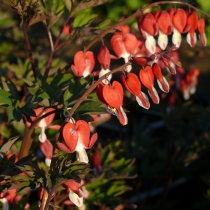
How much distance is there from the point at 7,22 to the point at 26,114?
5.04 feet

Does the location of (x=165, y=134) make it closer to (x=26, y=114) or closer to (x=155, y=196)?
(x=155, y=196)

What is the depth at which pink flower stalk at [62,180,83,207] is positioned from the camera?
854 millimetres

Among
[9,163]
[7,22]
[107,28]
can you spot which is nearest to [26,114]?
[9,163]

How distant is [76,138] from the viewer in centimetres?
84

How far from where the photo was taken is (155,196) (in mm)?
2154

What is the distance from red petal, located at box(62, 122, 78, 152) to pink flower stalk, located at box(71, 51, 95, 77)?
0.26 metres

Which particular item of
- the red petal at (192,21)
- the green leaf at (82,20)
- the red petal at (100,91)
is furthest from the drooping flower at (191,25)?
the red petal at (100,91)

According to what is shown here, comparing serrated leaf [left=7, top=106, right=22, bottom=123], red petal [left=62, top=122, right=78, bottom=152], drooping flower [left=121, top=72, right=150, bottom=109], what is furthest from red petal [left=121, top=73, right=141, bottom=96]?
serrated leaf [left=7, top=106, right=22, bottom=123]

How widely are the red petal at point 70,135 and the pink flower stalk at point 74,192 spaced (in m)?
0.06

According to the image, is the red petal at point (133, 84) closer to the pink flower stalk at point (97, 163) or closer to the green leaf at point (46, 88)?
the green leaf at point (46, 88)

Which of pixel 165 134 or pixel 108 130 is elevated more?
pixel 165 134

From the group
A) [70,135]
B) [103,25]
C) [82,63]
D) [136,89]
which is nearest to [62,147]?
[70,135]

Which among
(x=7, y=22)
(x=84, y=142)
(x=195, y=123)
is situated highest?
(x=84, y=142)

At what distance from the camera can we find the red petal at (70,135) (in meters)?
0.84
